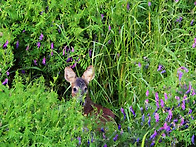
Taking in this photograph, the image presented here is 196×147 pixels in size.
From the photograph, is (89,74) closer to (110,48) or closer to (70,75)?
(70,75)

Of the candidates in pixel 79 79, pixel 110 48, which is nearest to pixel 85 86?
pixel 79 79

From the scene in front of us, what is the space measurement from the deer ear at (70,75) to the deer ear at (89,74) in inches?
4.8

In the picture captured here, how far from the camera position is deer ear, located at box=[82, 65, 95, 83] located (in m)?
5.33

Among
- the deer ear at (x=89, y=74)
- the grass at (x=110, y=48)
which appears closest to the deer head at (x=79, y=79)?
the deer ear at (x=89, y=74)

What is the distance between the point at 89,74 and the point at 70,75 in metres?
0.21

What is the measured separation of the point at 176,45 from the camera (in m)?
5.95

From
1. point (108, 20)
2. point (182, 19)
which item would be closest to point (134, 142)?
point (108, 20)

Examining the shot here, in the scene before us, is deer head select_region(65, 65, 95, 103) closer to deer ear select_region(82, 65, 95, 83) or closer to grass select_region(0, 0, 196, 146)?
deer ear select_region(82, 65, 95, 83)

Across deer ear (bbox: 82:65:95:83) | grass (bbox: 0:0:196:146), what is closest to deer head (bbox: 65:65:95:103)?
deer ear (bbox: 82:65:95:83)

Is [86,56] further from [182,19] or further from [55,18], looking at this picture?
[182,19]

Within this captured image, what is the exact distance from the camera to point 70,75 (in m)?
5.41

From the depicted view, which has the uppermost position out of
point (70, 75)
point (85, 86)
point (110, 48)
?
point (110, 48)

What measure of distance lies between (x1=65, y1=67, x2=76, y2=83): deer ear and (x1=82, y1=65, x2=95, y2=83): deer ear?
0.12 m

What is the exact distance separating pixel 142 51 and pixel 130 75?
0.32 meters
